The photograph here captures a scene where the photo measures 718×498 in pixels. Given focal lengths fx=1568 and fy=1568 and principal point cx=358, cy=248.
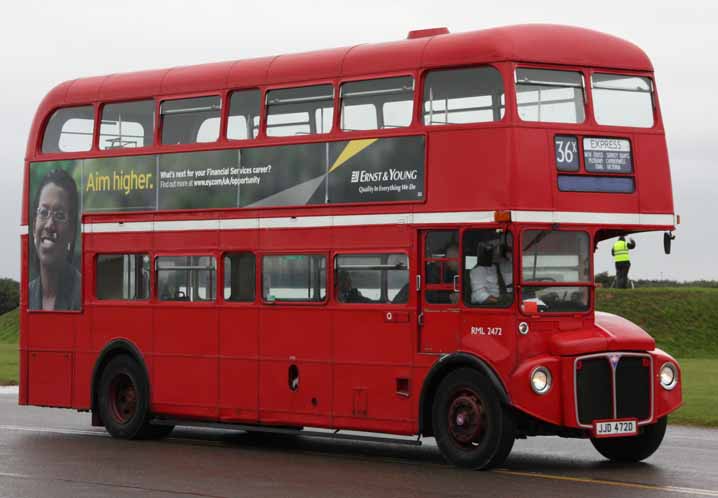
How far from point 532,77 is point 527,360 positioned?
2788 millimetres

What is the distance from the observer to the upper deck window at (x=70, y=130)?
2012cm

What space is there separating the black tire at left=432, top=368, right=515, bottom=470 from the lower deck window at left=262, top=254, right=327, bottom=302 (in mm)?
2282

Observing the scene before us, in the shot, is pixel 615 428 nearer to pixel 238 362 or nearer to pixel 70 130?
pixel 238 362

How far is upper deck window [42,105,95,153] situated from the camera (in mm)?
20125

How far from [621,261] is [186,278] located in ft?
70.9

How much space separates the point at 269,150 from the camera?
698 inches

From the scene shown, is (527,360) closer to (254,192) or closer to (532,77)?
(532,77)

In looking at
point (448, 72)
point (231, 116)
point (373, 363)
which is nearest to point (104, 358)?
point (231, 116)

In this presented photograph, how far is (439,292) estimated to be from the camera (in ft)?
52.2

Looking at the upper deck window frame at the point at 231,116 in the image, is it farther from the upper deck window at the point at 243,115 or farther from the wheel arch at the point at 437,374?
the wheel arch at the point at 437,374

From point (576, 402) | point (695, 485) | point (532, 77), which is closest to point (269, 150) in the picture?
point (532, 77)

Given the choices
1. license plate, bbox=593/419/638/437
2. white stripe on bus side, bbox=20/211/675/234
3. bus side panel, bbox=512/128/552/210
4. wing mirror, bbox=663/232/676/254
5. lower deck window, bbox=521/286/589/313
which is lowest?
license plate, bbox=593/419/638/437

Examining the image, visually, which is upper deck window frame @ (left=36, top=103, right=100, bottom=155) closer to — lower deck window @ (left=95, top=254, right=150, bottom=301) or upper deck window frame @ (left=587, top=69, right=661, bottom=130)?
lower deck window @ (left=95, top=254, right=150, bottom=301)

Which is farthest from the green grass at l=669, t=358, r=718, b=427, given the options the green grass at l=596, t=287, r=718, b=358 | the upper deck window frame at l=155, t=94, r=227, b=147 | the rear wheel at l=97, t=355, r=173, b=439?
the upper deck window frame at l=155, t=94, r=227, b=147
